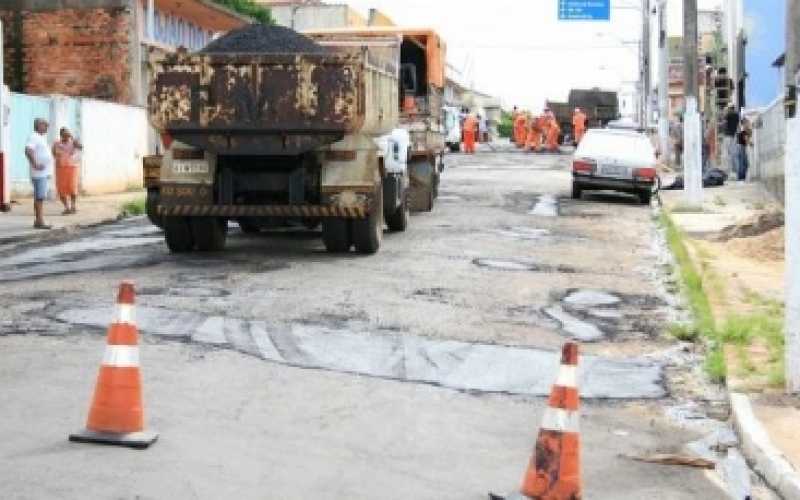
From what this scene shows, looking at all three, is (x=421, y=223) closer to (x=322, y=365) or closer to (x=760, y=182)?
(x=322, y=365)

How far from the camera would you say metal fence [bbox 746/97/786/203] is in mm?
23280

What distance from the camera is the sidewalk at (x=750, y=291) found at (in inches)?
268

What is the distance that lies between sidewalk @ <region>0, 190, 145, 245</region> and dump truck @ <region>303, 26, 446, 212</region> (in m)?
4.74

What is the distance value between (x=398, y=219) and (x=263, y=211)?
11.9ft

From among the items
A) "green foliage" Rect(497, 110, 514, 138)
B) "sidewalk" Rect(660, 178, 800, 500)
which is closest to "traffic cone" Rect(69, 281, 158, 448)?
"sidewalk" Rect(660, 178, 800, 500)

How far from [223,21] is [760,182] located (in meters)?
17.9

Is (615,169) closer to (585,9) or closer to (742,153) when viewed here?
(742,153)

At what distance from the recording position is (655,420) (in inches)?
306

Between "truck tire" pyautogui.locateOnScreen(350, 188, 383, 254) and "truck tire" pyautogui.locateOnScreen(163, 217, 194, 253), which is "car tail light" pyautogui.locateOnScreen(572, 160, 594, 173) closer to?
"truck tire" pyautogui.locateOnScreen(350, 188, 383, 254)

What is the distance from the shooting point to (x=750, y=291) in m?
12.6

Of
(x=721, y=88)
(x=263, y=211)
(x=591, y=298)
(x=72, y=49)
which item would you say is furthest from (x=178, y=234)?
(x=721, y=88)

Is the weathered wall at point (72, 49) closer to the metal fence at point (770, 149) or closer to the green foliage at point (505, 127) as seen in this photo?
the metal fence at point (770, 149)

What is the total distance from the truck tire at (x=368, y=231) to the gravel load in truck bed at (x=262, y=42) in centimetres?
188

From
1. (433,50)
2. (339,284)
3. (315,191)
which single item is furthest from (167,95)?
(433,50)
